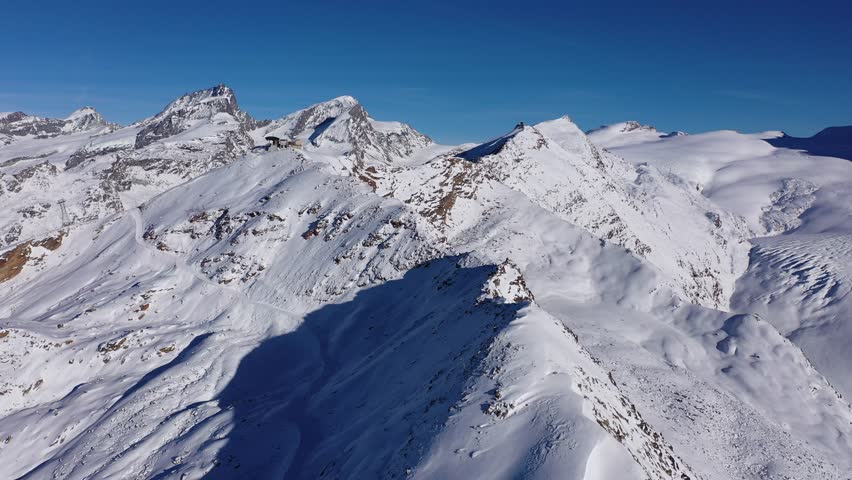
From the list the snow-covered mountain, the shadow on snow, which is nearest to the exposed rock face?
the snow-covered mountain

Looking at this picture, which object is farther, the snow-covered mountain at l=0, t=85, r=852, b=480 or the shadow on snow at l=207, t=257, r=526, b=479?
the shadow on snow at l=207, t=257, r=526, b=479

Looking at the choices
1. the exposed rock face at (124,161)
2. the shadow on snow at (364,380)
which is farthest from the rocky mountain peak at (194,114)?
the shadow on snow at (364,380)

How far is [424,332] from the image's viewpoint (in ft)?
137

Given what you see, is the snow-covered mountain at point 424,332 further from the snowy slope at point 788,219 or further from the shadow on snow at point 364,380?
the snowy slope at point 788,219

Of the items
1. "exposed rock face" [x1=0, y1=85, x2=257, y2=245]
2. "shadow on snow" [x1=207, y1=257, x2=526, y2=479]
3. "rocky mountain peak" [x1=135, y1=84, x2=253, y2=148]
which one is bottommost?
"shadow on snow" [x1=207, y1=257, x2=526, y2=479]

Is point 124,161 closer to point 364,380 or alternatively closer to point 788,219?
point 364,380

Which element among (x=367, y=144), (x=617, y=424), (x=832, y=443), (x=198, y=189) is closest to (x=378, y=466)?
(x=617, y=424)

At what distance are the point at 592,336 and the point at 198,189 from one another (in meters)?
65.8

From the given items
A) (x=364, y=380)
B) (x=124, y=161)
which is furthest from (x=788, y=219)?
(x=124, y=161)

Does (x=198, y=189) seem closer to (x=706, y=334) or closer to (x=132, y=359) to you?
(x=132, y=359)

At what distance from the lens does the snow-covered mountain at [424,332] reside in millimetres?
27125

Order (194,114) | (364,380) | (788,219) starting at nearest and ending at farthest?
(364,380) < (788,219) < (194,114)

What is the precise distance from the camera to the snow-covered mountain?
27.1 metres

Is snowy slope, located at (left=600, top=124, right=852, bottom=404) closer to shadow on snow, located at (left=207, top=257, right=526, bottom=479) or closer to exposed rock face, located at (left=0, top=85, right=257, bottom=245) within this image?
shadow on snow, located at (left=207, top=257, right=526, bottom=479)
